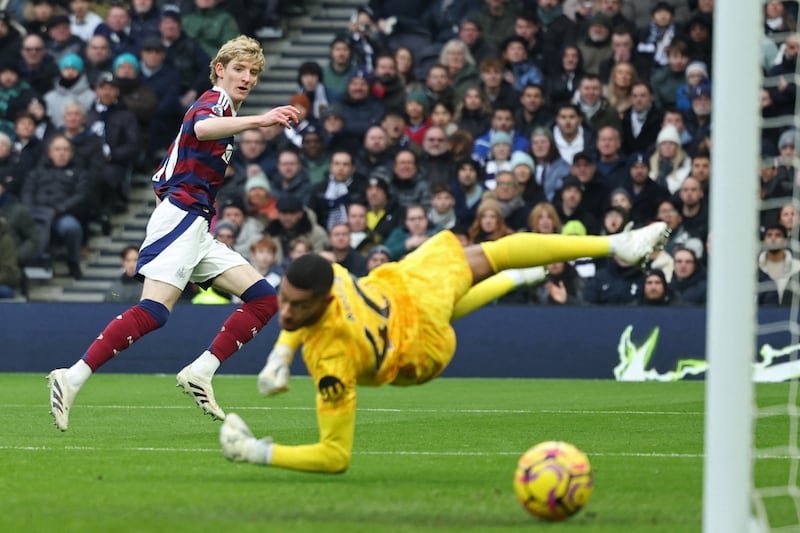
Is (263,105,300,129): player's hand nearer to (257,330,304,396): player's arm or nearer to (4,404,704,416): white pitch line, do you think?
(257,330,304,396): player's arm

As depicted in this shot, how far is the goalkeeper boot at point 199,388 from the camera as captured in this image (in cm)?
972

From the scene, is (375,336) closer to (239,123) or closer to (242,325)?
(239,123)

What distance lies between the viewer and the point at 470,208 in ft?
58.1

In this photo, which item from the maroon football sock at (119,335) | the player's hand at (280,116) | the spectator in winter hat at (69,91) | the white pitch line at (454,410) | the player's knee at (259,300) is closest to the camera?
the player's hand at (280,116)

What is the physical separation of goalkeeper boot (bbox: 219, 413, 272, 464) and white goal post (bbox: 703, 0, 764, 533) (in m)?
2.31

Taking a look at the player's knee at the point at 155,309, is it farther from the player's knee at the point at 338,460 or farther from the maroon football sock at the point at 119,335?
the player's knee at the point at 338,460

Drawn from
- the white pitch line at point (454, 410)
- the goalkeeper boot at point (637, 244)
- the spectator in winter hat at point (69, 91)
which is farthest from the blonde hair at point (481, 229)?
the goalkeeper boot at point (637, 244)

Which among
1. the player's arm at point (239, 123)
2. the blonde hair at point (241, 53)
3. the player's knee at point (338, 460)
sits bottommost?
the player's knee at point (338, 460)

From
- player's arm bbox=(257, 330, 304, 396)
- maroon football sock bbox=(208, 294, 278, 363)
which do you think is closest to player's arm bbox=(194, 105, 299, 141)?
maroon football sock bbox=(208, 294, 278, 363)

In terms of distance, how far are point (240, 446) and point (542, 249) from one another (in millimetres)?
1840

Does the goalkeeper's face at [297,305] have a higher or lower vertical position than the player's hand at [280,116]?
lower

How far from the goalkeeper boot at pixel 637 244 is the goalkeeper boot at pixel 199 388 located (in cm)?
347

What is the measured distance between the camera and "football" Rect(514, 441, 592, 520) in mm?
6152

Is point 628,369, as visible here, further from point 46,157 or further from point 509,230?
point 46,157
